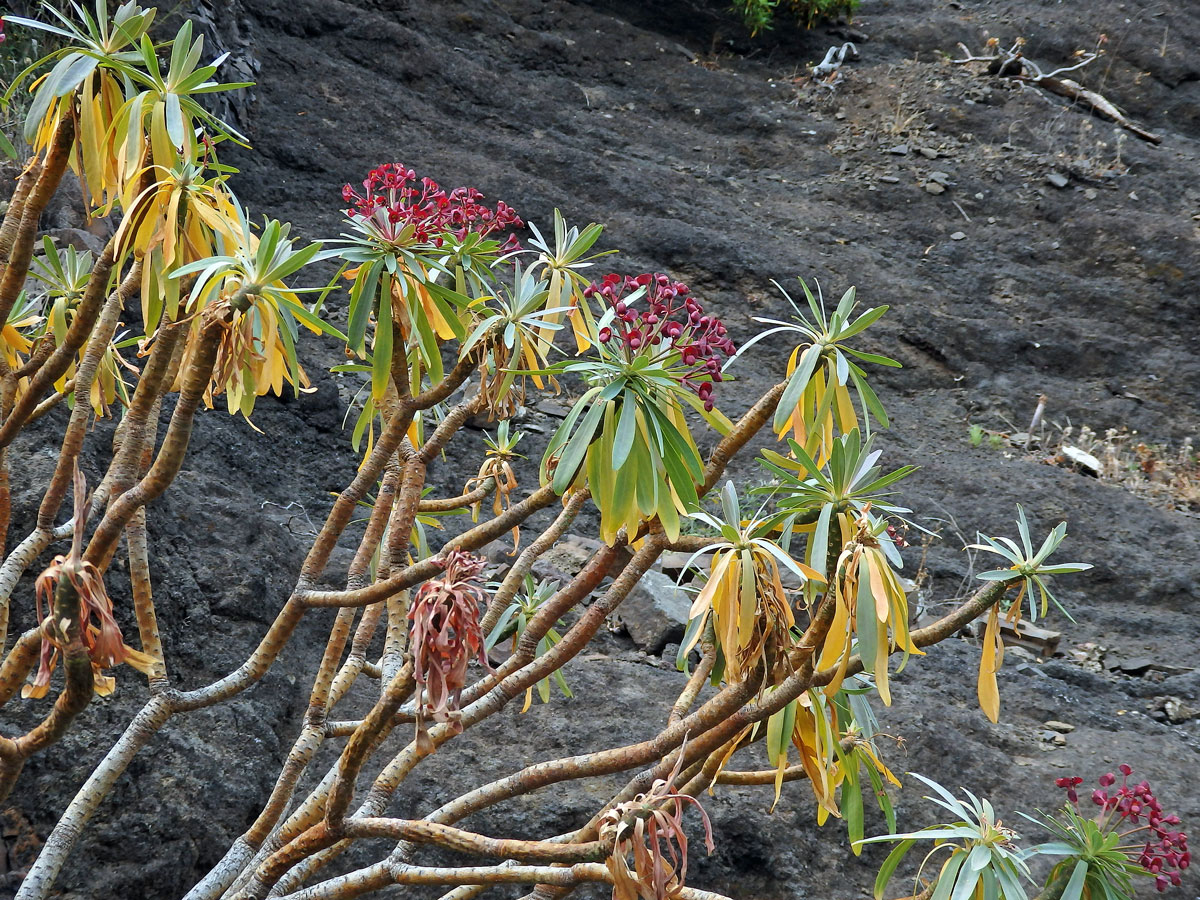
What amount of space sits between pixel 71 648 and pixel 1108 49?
1045cm

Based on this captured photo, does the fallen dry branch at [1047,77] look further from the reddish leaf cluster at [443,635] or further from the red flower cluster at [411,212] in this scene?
the reddish leaf cluster at [443,635]

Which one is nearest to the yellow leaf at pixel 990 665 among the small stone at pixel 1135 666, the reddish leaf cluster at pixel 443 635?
the reddish leaf cluster at pixel 443 635

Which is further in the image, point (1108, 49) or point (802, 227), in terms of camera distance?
point (1108, 49)

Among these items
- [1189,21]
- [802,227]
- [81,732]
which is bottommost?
[81,732]

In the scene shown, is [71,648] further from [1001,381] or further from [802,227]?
[802,227]

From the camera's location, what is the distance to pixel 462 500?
2068 millimetres

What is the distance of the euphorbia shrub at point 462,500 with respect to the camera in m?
1.30

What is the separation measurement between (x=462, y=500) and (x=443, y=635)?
0.96 meters

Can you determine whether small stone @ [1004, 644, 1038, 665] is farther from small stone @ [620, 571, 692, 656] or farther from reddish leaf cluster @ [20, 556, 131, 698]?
reddish leaf cluster @ [20, 556, 131, 698]

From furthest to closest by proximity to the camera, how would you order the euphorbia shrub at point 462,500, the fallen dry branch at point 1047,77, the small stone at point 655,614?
1. the fallen dry branch at point 1047,77
2. the small stone at point 655,614
3. the euphorbia shrub at point 462,500

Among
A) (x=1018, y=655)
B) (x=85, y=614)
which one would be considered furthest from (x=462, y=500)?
(x=1018, y=655)

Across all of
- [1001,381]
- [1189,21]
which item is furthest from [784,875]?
[1189,21]

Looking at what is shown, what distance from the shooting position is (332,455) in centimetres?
416

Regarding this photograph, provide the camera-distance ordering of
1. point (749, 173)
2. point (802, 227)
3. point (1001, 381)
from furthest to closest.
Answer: point (749, 173) → point (802, 227) → point (1001, 381)
